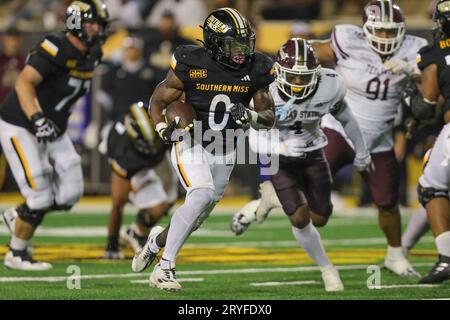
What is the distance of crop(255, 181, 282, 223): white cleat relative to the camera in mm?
7418

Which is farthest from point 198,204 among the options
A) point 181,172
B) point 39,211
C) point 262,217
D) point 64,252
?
point 64,252

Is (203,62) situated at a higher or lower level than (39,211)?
higher

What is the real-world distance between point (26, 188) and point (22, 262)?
51cm

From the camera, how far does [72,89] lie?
7938 millimetres

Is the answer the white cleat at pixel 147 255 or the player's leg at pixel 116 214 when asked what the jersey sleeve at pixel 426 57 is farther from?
the player's leg at pixel 116 214

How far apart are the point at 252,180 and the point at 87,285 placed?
225 inches

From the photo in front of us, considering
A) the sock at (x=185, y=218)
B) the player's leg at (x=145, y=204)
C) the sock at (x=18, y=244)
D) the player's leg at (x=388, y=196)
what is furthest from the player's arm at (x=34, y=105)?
the player's leg at (x=388, y=196)

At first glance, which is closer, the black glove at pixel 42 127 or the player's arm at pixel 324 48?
the black glove at pixel 42 127

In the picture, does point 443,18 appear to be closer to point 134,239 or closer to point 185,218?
point 185,218

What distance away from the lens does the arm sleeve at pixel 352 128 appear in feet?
23.5

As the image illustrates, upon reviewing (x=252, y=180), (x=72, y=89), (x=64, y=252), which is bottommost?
(x=252, y=180)

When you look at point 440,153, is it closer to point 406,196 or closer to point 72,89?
point 72,89

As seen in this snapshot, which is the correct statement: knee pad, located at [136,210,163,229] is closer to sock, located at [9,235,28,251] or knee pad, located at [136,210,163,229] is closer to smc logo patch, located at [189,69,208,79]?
sock, located at [9,235,28,251]

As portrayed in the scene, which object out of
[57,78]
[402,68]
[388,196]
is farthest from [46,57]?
[388,196]
